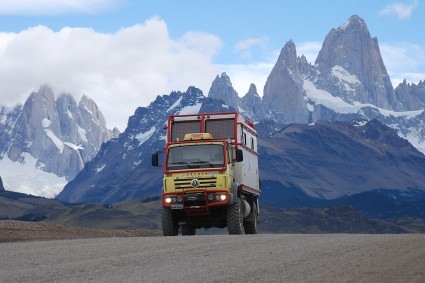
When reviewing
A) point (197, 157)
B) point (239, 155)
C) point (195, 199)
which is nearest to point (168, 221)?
point (195, 199)

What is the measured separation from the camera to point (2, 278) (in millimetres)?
15383

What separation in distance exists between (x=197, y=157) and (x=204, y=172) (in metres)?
0.75

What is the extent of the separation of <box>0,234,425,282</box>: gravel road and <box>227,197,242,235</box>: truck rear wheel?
10.8 m

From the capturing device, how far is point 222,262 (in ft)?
59.4

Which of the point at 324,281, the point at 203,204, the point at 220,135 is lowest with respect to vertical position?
the point at 324,281

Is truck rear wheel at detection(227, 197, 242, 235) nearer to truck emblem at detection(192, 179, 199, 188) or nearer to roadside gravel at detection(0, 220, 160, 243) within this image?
Result: truck emblem at detection(192, 179, 199, 188)

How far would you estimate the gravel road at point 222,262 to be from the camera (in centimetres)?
1491

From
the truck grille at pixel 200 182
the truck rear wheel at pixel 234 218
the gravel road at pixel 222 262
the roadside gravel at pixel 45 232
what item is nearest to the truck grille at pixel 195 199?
the truck grille at pixel 200 182

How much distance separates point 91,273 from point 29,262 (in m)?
3.88

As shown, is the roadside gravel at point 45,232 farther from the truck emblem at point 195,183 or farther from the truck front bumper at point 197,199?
the truck emblem at point 195,183

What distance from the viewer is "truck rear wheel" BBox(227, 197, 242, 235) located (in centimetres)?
3638

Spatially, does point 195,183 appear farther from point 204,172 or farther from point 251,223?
point 251,223

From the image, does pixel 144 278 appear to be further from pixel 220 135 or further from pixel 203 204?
pixel 220 135

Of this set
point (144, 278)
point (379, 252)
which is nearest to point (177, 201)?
point (379, 252)
